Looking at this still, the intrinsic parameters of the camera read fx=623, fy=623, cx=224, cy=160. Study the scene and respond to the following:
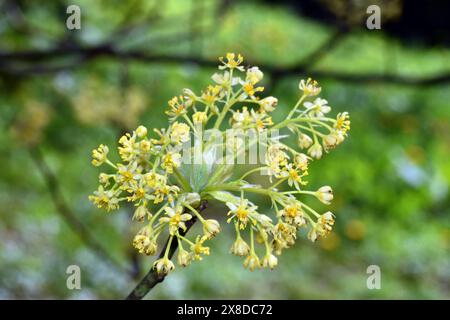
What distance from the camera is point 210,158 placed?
2.68 feet

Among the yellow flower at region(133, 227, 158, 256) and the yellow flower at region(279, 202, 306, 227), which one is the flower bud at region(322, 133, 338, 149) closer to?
the yellow flower at region(279, 202, 306, 227)

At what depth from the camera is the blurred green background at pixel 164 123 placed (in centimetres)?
247

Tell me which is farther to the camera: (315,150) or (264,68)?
(264,68)

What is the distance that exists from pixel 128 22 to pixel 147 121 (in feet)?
2.03

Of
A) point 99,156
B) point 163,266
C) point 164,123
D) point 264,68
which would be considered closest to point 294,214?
point 163,266

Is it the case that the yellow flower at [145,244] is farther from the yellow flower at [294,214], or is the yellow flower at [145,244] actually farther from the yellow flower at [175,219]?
the yellow flower at [294,214]

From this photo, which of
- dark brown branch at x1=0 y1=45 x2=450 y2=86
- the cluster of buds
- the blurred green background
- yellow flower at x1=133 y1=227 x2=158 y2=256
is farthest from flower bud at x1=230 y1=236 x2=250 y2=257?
dark brown branch at x1=0 y1=45 x2=450 y2=86

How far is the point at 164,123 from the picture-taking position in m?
3.94

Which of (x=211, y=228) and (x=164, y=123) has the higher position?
(x=164, y=123)

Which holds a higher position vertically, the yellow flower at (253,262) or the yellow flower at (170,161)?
the yellow flower at (170,161)

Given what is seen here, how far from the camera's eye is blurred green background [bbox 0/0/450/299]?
2.47 m

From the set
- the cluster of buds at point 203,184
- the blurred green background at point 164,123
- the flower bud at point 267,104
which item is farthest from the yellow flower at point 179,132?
the blurred green background at point 164,123

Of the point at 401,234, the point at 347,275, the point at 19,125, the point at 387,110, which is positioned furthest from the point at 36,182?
the point at 387,110

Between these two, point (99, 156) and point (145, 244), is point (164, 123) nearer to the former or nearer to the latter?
point (99, 156)
